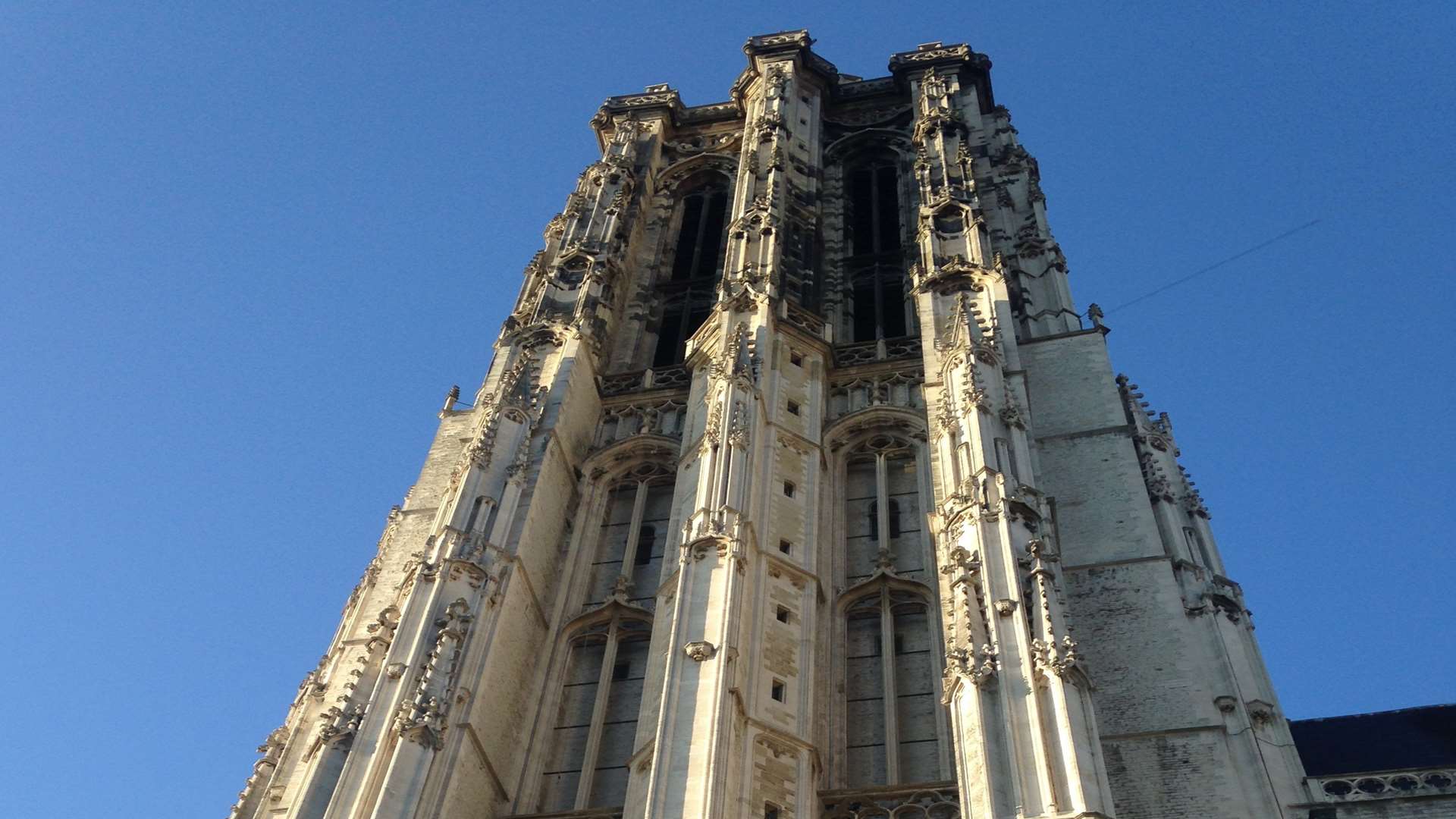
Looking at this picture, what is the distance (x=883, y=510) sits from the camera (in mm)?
25219

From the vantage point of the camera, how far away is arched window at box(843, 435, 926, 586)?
78.9ft

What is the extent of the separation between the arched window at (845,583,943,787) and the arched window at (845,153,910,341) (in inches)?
330

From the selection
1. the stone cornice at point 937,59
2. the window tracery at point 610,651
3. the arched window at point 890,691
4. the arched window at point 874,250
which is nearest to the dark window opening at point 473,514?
the window tracery at point 610,651

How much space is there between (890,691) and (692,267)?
15881mm

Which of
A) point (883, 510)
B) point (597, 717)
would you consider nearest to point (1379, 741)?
point (883, 510)

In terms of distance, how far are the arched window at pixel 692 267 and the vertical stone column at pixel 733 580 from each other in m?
1.78

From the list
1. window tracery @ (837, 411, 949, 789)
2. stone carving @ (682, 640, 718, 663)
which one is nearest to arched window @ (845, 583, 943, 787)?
window tracery @ (837, 411, 949, 789)

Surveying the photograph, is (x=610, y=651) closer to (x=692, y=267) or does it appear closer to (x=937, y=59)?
(x=692, y=267)

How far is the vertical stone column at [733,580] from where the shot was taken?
18.1 meters

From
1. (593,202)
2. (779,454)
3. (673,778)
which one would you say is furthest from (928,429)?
(593,202)

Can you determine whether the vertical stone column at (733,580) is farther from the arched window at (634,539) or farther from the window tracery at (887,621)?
the arched window at (634,539)

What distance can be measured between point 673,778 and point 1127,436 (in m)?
10.6

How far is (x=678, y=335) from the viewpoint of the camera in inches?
1272

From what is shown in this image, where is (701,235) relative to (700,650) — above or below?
→ above
